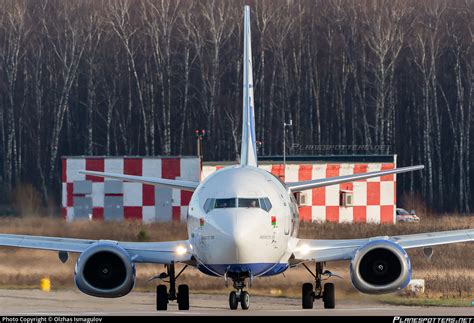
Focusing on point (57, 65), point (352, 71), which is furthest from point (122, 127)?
point (352, 71)

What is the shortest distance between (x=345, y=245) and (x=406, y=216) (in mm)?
36916

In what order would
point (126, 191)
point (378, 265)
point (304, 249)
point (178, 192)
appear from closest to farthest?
point (378, 265), point (304, 249), point (178, 192), point (126, 191)

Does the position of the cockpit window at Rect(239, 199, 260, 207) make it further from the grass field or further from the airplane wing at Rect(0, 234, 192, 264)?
the grass field

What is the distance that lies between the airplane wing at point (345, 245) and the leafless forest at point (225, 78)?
152ft

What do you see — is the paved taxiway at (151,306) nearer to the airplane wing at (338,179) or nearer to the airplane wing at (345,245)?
the airplane wing at (345,245)

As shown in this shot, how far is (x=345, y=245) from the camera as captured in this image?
27.8 metres

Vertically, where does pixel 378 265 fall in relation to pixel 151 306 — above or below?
above

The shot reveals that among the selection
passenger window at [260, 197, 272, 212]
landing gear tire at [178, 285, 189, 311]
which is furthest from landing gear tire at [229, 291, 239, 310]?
passenger window at [260, 197, 272, 212]

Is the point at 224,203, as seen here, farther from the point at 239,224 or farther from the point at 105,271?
the point at 105,271

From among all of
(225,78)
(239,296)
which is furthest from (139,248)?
(225,78)

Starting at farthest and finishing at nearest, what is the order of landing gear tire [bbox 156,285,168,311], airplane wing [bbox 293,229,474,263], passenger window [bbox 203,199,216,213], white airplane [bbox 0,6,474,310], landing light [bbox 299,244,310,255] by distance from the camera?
landing light [bbox 299,244,310,255] → airplane wing [bbox 293,229,474,263] → landing gear tire [bbox 156,285,168,311] → passenger window [bbox 203,199,216,213] → white airplane [bbox 0,6,474,310]

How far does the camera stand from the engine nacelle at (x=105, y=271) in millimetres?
26500

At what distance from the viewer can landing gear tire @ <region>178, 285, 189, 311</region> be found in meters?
27.3

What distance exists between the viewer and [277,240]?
25.7m
